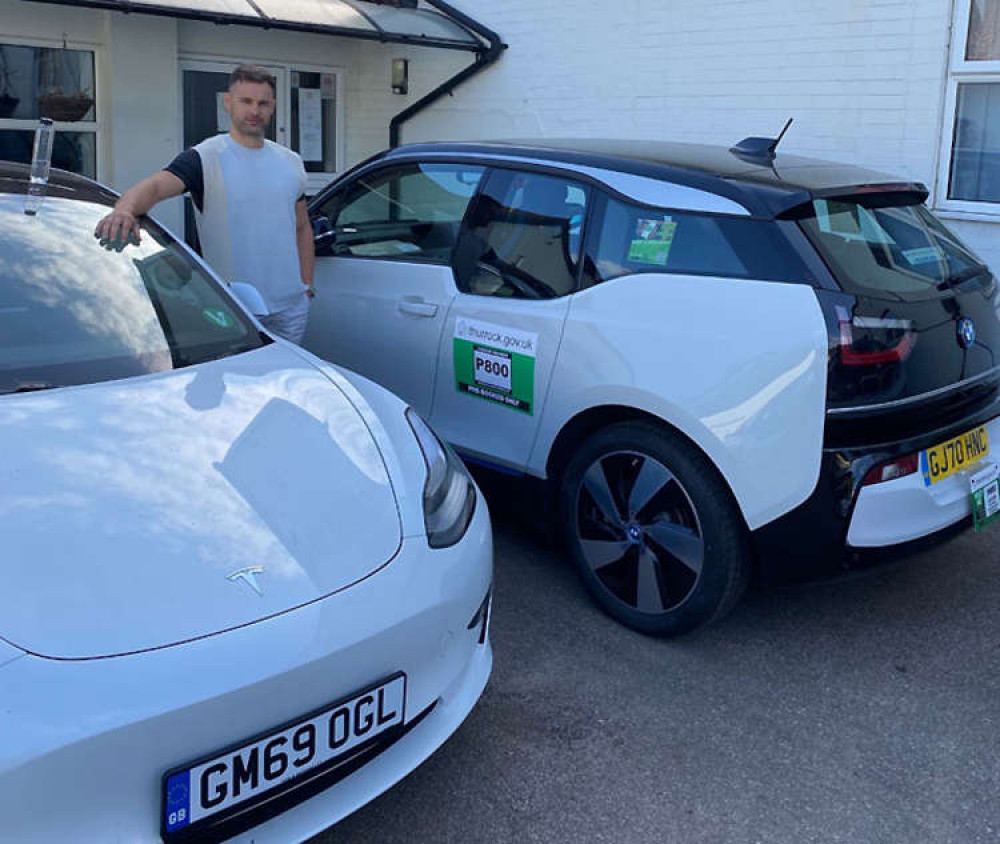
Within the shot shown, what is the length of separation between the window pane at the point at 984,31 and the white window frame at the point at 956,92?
0.03m

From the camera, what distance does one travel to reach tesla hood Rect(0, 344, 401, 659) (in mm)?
2028

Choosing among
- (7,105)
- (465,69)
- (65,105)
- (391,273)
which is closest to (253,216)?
(391,273)

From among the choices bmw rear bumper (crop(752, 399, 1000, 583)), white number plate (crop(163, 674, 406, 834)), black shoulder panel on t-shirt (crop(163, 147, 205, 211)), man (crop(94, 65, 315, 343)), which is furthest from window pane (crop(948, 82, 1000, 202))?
white number plate (crop(163, 674, 406, 834))

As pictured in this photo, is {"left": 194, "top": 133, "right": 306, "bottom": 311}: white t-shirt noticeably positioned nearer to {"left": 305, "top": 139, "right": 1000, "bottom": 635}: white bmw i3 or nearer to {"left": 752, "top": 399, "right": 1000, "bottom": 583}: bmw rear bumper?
{"left": 305, "top": 139, "right": 1000, "bottom": 635}: white bmw i3

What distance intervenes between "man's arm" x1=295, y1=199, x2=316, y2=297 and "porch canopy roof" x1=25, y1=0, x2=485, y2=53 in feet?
12.9

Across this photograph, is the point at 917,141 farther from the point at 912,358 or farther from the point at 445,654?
the point at 445,654

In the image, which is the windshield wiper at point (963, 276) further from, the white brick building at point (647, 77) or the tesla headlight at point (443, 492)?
the white brick building at point (647, 77)

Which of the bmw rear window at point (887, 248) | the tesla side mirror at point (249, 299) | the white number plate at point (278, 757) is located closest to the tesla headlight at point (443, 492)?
the white number plate at point (278, 757)

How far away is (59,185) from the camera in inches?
143

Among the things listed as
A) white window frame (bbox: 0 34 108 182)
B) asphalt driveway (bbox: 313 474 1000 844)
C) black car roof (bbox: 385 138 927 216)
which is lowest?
asphalt driveway (bbox: 313 474 1000 844)

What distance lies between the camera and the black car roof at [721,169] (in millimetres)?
A: 3377

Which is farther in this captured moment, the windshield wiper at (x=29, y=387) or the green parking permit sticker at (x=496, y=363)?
the green parking permit sticker at (x=496, y=363)

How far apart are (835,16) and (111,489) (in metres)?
6.32

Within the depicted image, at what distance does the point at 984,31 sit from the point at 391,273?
14.2 ft
